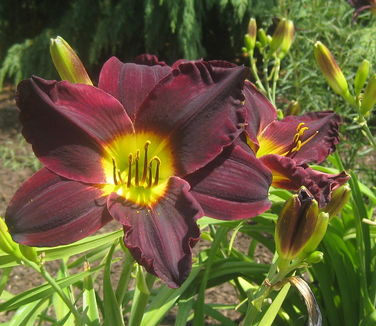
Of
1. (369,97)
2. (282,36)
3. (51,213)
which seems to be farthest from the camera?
(282,36)

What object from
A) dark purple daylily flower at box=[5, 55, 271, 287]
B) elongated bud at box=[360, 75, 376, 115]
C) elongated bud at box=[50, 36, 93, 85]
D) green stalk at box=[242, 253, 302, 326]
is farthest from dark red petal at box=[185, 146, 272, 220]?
elongated bud at box=[360, 75, 376, 115]

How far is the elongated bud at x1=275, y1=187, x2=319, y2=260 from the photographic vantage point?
0.65m

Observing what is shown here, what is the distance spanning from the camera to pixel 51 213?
0.62m

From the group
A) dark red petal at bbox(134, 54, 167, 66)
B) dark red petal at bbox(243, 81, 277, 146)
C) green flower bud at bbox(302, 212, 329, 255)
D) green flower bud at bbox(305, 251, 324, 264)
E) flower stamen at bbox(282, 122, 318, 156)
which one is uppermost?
dark red petal at bbox(134, 54, 167, 66)

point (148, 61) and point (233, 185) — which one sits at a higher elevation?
point (148, 61)

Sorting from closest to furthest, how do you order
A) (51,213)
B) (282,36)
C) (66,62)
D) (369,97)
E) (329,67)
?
Answer: (51,213) → (66,62) → (369,97) → (329,67) → (282,36)

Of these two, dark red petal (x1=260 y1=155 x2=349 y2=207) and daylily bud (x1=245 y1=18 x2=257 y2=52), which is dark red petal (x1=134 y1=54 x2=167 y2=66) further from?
daylily bud (x1=245 y1=18 x2=257 y2=52)

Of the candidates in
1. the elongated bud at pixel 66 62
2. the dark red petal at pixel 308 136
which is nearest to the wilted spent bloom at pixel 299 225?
the dark red petal at pixel 308 136

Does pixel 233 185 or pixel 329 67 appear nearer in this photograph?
pixel 233 185

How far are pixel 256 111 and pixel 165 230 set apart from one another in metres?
0.26

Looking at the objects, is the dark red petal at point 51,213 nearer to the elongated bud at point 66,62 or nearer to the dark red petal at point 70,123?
the dark red petal at point 70,123

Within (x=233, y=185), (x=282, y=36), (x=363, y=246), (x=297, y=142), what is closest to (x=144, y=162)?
(x=233, y=185)

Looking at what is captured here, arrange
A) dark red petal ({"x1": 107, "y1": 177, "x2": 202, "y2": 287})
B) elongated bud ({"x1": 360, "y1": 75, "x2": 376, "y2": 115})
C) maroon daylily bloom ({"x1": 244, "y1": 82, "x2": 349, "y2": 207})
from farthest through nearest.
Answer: elongated bud ({"x1": 360, "y1": 75, "x2": 376, "y2": 115}) → maroon daylily bloom ({"x1": 244, "y1": 82, "x2": 349, "y2": 207}) → dark red petal ({"x1": 107, "y1": 177, "x2": 202, "y2": 287})

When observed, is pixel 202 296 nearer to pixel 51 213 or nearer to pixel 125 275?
pixel 125 275
